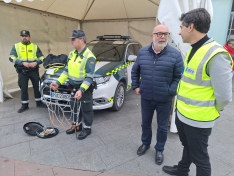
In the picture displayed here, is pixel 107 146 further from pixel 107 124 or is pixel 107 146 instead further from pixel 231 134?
pixel 231 134

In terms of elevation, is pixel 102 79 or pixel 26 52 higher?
pixel 26 52

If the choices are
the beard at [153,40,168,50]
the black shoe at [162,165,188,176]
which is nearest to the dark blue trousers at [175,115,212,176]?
the black shoe at [162,165,188,176]

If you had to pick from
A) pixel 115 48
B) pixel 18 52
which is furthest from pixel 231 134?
pixel 18 52

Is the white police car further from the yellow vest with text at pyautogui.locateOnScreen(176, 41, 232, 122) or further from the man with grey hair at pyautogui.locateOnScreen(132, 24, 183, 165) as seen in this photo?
the yellow vest with text at pyautogui.locateOnScreen(176, 41, 232, 122)

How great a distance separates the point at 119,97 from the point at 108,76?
2.37ft

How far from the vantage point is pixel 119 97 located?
4.38 m

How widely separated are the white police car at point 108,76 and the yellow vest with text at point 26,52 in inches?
22.7

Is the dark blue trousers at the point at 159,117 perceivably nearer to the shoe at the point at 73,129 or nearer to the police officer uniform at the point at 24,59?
the shoe at the point at 73,129

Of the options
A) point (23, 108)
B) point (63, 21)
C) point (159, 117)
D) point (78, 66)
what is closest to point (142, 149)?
point (159, 117)

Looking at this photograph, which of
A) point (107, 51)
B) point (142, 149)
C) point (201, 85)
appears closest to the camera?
point (201, 85)

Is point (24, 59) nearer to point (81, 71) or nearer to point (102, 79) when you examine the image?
point (102, 79)

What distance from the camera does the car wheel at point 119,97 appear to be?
4.17 meters

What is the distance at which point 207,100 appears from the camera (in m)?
1.58

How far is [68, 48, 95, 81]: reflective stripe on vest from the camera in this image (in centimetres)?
276
